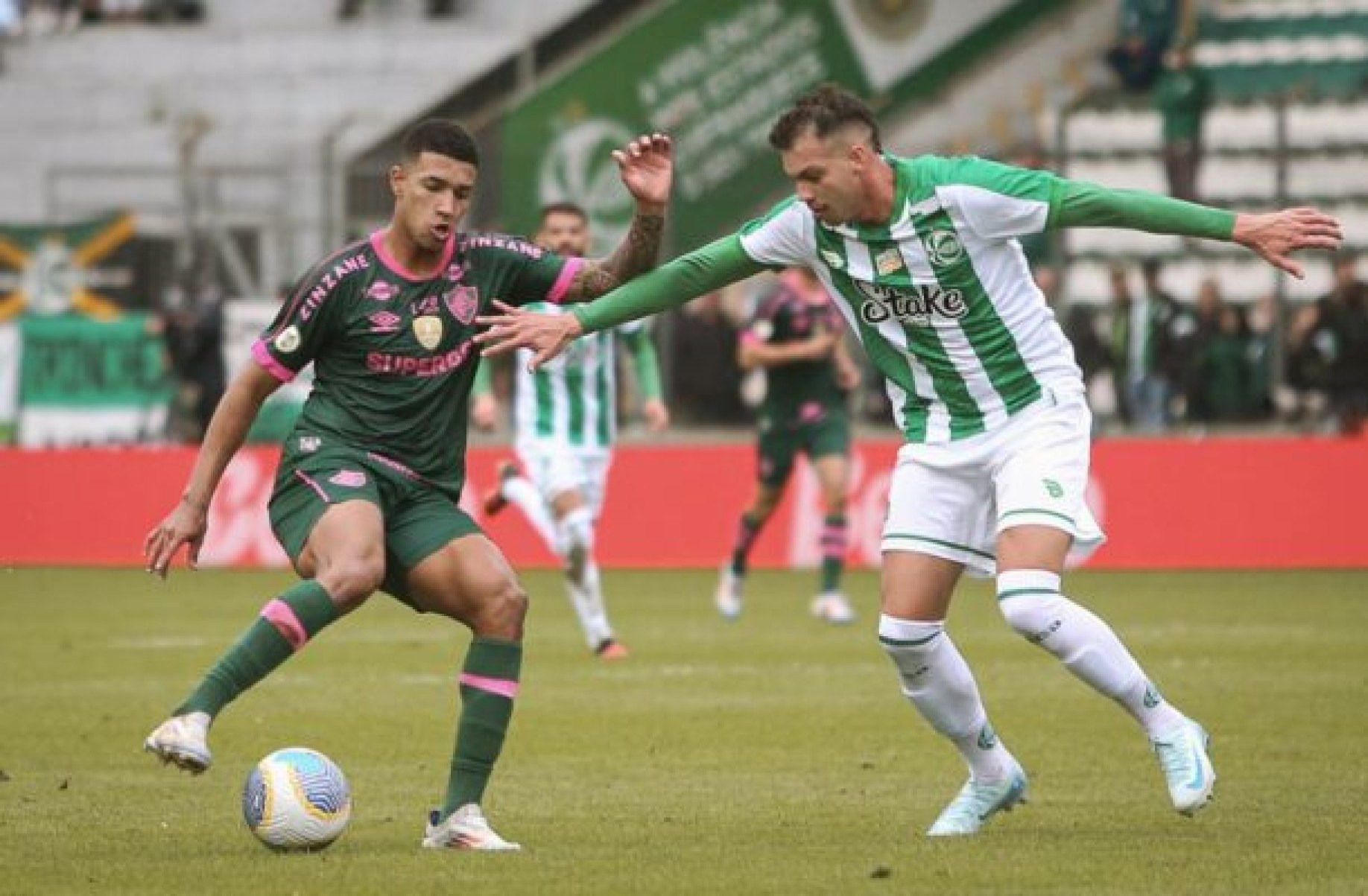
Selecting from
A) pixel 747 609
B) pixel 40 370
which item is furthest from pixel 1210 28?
pixel 747 609

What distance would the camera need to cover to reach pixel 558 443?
1692 centimetres

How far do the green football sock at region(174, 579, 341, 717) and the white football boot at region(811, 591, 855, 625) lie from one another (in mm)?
10158

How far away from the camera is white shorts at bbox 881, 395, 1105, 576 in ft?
30.5

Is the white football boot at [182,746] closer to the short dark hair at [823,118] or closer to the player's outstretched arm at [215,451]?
the player's outstretched arm at [215,451]

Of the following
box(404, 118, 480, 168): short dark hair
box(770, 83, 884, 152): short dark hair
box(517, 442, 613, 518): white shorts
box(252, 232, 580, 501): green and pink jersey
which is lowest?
box(517, 442, 613, 518): white shorts

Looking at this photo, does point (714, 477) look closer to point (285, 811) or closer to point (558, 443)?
point (558, 443)

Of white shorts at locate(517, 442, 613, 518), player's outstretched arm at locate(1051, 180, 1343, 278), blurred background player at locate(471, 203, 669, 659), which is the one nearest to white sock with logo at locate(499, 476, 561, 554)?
blurred background player at locate(471, 203, 669, 659)

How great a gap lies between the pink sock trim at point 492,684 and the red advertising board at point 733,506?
14.3m

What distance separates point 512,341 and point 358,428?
64 cm

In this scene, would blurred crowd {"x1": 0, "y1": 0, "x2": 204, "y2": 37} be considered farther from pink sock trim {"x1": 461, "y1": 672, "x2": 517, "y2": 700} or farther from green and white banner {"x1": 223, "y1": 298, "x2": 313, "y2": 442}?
pink sock trim {"x1": 461, "y1": 672, "x2": 517, "y2": 700}

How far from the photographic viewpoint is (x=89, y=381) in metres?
29.2

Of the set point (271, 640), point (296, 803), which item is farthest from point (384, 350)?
point (296, 803)

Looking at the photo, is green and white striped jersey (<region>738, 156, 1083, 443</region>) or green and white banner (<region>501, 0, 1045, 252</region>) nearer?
green and white striped jersey (<region>738, 156, 1083, 443</region>)

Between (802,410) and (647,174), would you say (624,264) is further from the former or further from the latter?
(802,410)
